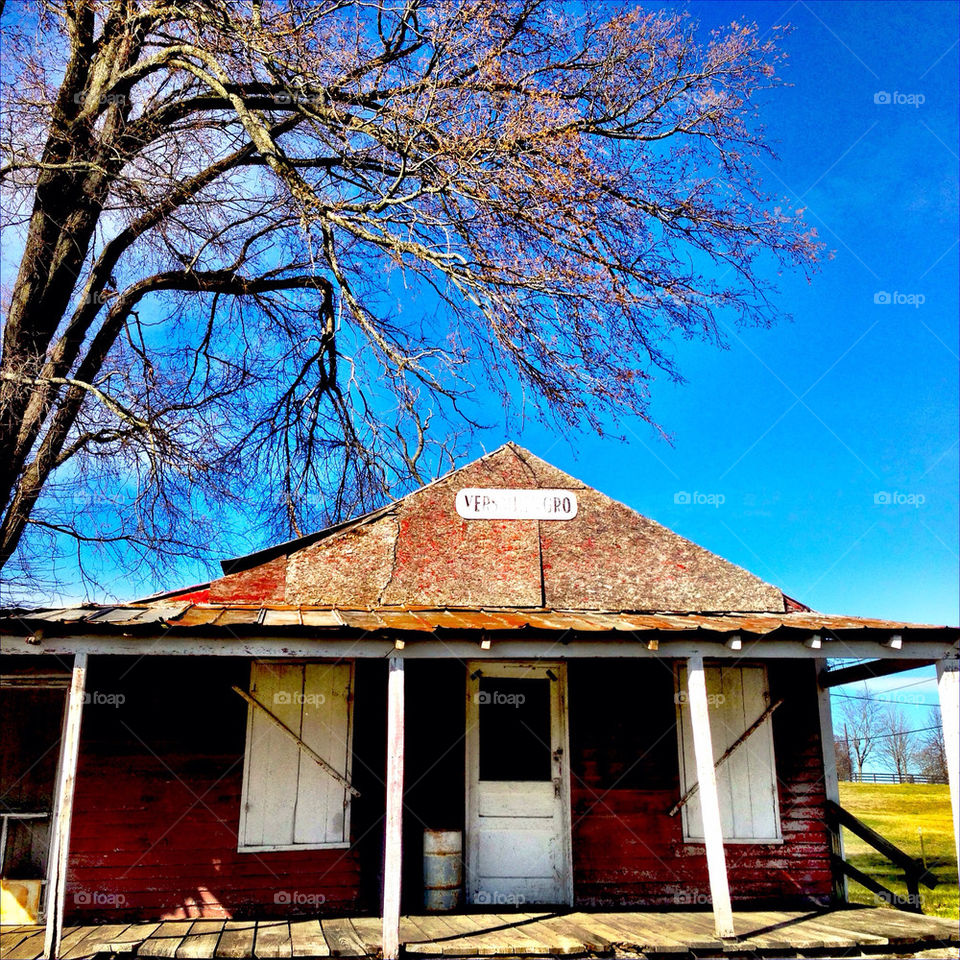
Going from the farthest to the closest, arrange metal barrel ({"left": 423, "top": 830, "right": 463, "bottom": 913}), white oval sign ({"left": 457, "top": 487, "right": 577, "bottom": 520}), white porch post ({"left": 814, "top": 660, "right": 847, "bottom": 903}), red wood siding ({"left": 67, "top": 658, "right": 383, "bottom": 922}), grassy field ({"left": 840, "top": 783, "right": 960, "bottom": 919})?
grassy field ({"left": 840, "top": 783, "right": 960, "bottom": 919}), white oval sign ({"left": 457, "top": 487, "right": 577, "bottom": 520}), white porch post ({"left": 814, "top": 660, "right": 847, "bottom": 903}), metal barrel ({"left": 423, "top": 830, "right": 463, "bottom": 913}), red wood siding ({"left": 67, "top": 658, "right": 383, "bottom": 922})

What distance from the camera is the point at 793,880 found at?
30.0ft

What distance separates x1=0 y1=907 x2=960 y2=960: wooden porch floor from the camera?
6762 mm

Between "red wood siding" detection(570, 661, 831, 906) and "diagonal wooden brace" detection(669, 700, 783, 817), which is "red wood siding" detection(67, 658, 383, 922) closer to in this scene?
"red wood siding" detection(570, 661, 831, 906)

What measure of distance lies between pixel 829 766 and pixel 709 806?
2803mm

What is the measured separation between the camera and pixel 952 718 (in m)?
7.58

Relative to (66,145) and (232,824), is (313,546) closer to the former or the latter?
(232,824)

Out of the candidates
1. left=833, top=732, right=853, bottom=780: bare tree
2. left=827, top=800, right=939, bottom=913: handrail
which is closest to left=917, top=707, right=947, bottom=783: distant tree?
left=833, top=732, right=853, bottom=780: bare tree

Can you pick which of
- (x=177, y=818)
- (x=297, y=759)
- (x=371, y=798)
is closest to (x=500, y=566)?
(x=371, y=798)

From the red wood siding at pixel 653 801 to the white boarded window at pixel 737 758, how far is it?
113 mm

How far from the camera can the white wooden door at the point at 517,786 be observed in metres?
8.74

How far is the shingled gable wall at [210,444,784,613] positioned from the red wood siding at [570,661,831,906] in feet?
2.91

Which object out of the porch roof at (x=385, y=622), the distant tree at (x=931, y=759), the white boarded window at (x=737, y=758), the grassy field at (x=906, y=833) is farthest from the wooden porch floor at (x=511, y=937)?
the distant tree at (x=931, y=759)

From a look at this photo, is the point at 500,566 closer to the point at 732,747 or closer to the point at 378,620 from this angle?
the point at 378,620

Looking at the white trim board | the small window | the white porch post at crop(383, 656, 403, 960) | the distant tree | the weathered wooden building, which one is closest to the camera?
the white porch post at crop(383, 656, 403, 960)
